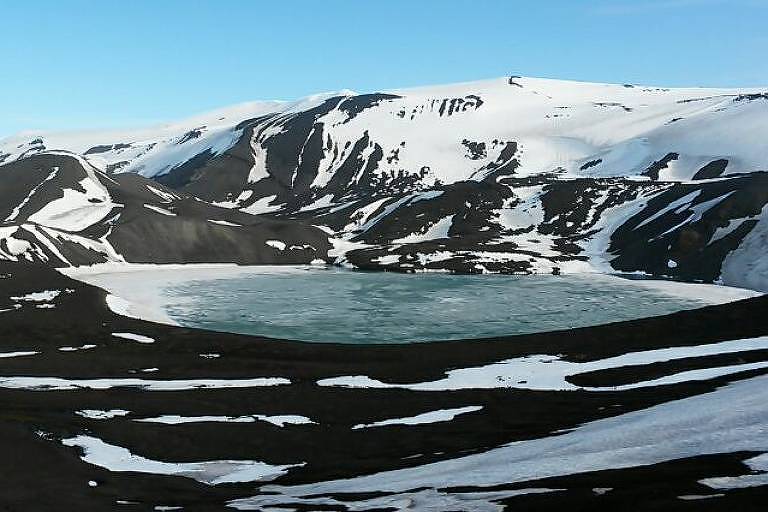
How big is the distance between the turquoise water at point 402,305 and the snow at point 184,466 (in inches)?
1282

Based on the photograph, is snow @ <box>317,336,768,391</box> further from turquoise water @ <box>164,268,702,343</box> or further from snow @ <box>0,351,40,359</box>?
snow @ <box>0,351,40,359</box>

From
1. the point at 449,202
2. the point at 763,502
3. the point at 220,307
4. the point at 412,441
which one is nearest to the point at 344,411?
the point at 412,441

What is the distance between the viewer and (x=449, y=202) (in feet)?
558

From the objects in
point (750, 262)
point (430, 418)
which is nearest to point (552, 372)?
point (430, 418)

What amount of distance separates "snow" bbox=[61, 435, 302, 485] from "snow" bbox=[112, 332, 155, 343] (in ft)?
87.2

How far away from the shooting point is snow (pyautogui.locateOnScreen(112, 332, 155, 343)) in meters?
54.9

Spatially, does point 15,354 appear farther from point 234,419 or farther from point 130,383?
point 234,419

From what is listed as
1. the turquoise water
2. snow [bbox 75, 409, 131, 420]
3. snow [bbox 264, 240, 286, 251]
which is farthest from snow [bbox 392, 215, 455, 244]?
snow [bbox 75, 409, 131, 420]

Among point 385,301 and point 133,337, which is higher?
point 133,337

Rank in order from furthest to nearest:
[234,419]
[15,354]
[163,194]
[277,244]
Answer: [163,194], [277,244], [15,354], [234,419]

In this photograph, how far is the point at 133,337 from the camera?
55.9 metres

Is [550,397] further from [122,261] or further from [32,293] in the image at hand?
[122,261]

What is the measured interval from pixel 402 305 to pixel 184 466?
5533cm

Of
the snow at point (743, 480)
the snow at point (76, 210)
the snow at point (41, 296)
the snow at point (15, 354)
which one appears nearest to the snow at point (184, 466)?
the snow at point (743, 480)
